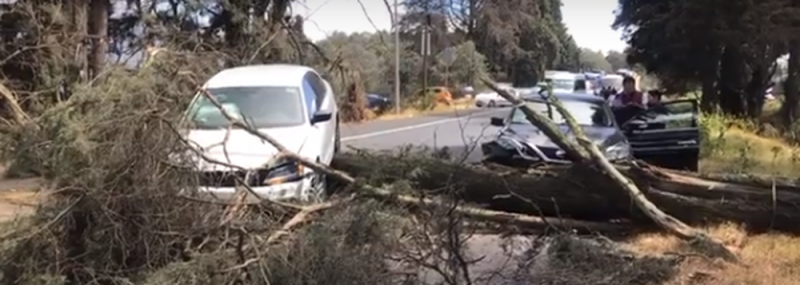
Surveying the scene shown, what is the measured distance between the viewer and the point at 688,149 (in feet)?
38.8

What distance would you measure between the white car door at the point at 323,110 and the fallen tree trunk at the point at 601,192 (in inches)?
76.0

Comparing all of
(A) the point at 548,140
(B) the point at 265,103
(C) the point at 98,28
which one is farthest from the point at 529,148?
(C) the point at 98,28

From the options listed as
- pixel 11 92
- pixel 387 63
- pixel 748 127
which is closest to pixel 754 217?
pixel 11 92

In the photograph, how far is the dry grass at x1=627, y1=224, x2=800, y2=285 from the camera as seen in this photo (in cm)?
618

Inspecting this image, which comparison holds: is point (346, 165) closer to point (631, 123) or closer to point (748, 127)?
point (631, 123)

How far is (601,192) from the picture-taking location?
6.86 metres

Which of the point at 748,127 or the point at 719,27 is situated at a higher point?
the point at 719,27

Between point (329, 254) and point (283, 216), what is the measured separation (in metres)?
1.05

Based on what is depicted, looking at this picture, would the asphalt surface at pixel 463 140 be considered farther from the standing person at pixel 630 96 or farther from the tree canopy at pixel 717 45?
the tree canopy at pixel 717 45

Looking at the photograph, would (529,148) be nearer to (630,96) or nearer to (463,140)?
(463,140)

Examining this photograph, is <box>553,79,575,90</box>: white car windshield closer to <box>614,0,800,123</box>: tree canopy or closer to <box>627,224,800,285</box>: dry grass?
<box>614,0,800,123</box>: tree canopy

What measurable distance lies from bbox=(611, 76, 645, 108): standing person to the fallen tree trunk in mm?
6040

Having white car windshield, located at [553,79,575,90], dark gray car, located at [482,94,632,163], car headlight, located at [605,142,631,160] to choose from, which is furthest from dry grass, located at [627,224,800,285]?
white car windshield, located at [553,79,575,90]

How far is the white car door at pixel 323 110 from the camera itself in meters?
9.00
